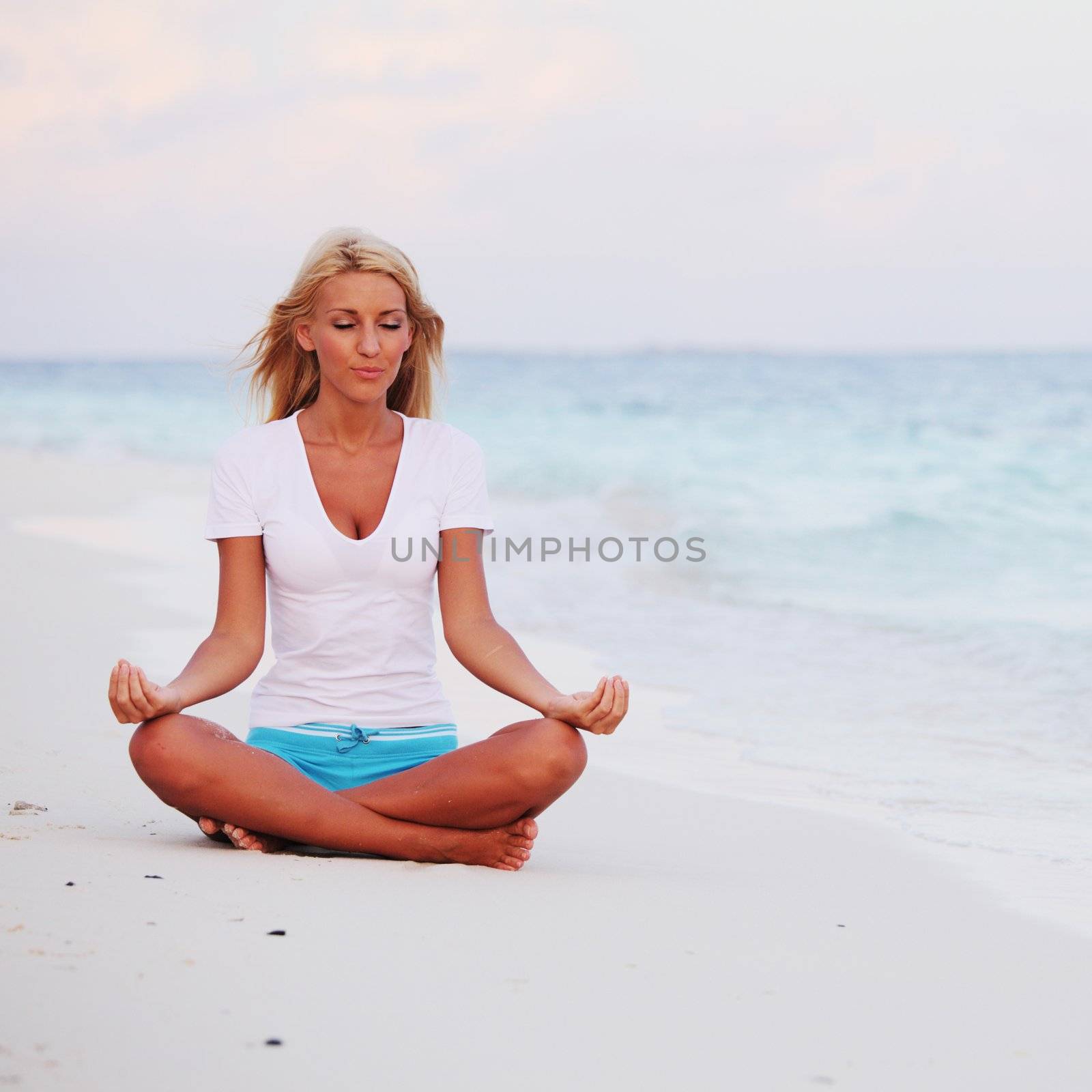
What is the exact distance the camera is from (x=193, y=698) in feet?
10.3

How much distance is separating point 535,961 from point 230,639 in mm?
1207

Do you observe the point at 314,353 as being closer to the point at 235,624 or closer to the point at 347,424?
the point at 347,424

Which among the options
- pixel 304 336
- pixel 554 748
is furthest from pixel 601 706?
pixel 304 336

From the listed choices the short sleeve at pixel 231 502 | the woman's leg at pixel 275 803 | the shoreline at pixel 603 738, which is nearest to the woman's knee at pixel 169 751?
the woman's leg at pixel 275 803

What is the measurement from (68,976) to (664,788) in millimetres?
2376

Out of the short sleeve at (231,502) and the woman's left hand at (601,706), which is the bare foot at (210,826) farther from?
the woman's left hand at (601,706)

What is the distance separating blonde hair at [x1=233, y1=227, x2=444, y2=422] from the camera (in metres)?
3.41

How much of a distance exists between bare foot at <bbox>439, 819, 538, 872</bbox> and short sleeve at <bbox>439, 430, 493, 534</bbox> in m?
0.76

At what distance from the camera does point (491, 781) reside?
307 centimetres

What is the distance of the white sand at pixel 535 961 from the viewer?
2.04 meters

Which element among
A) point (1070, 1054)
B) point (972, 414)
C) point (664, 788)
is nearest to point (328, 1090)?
point (1070, 1054)

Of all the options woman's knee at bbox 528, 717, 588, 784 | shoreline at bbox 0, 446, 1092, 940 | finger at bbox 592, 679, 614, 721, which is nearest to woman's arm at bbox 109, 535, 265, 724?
woman's knee at bbox 528, 717, 588, 784

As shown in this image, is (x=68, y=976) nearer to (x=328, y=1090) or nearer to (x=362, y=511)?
(x=328, y=1090)

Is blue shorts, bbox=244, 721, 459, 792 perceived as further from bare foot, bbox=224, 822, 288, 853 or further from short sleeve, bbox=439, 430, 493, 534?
short sleeve, bbox=439, 430, 493, 534
